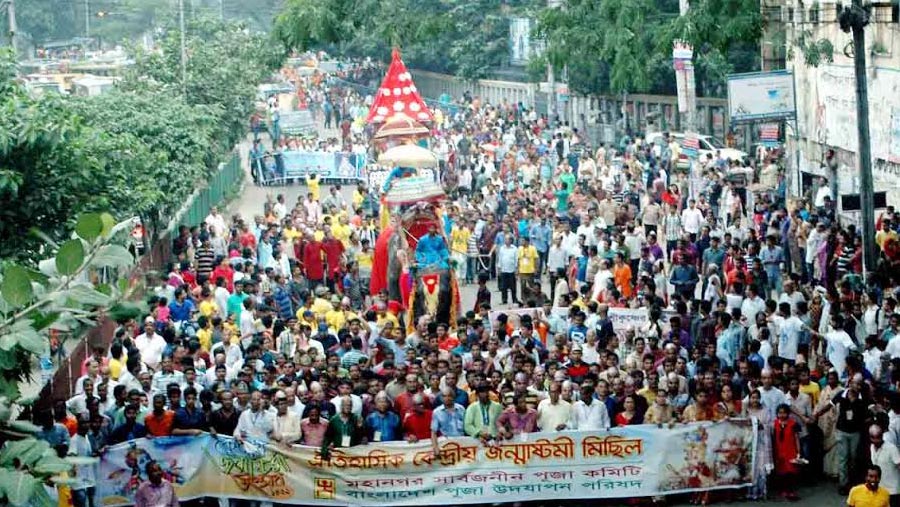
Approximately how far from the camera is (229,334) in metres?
17.8

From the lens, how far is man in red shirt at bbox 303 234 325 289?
24375 millimetres

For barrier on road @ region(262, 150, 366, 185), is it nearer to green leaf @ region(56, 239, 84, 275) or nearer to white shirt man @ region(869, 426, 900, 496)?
white shirt man @ region(869, 426, 900, 496)

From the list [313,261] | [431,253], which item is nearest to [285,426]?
[431,253]

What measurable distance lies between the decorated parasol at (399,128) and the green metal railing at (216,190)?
16.9 feet

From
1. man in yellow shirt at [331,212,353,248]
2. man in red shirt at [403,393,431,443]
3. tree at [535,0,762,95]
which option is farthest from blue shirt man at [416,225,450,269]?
man in red shirt at [403,393,431,443]

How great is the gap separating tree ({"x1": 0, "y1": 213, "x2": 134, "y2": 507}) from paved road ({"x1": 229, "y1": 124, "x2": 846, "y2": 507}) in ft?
33.6

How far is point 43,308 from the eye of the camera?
4.91 meters

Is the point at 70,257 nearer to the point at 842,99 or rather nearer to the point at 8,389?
the point at 8,389

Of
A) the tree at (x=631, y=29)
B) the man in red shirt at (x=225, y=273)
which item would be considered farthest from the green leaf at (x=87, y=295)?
the tree at (x=631, y=29)

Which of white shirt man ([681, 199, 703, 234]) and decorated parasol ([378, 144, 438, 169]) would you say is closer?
decorated parasol ([378, 144, 438, 169])

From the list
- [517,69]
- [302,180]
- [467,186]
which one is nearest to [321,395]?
[467,186]

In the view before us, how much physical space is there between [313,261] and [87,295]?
1960cm

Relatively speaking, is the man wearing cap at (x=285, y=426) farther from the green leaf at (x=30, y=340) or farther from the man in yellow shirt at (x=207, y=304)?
Result: the green leaf at (x=30, y=340)

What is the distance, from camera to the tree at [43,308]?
4.76 m
